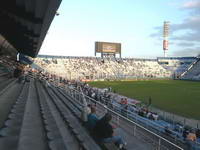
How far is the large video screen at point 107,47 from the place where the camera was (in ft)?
241

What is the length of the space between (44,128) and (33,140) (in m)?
0.93

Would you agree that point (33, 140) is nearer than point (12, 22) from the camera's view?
Yes

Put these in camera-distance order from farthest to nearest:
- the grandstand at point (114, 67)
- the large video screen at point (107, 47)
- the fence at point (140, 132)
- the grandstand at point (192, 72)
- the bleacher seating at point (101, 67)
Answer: the large video screen at point (107, 47), the grandstand at point (192, 72), the grandstand at point (114, 67), the bleacher seating at point (101, 67), the fence at point (140, 132)

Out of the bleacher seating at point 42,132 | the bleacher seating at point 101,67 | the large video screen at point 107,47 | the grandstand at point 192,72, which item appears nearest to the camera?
the bleacher seating at point 42,132

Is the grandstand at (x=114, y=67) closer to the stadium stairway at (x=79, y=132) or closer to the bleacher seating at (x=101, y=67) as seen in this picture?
the bleacher seating at (x=101, y=67)

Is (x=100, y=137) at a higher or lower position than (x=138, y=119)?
higher

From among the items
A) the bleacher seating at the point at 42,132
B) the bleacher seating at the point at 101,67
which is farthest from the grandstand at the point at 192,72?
the bleacher seating at the point at 42,132

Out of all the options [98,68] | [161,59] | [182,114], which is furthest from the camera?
[161,59]

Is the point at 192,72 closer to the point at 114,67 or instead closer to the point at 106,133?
the point at 114,67

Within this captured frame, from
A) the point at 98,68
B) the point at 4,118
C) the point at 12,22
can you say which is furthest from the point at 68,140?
the point at 98,68

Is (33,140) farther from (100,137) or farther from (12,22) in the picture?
(12,22)

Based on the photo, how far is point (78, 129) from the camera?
5.98 meters

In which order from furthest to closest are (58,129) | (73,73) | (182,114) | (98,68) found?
(98,68)
(73,73)
(182,114)
(58,129)

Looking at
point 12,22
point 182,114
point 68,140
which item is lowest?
point 182,114
